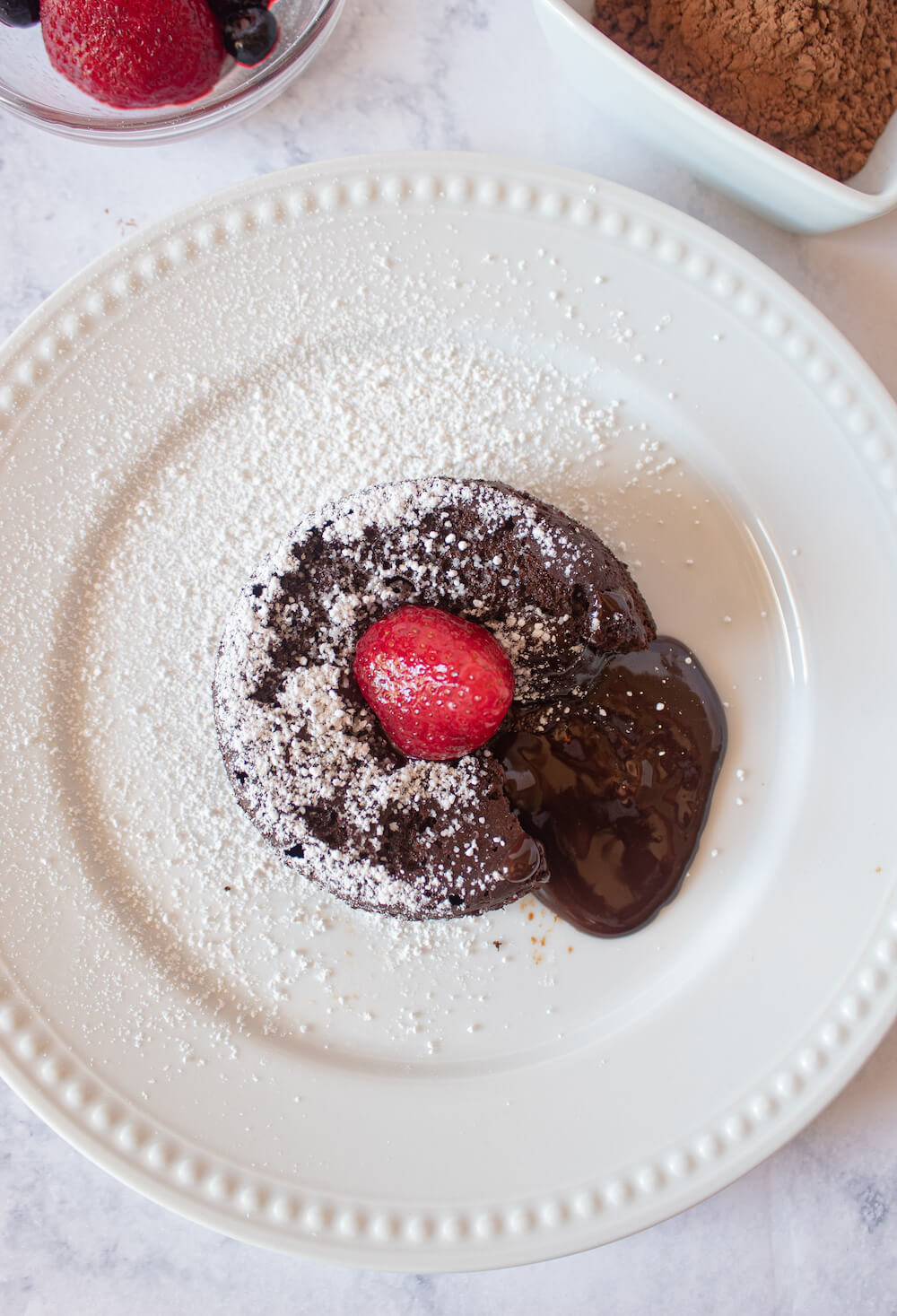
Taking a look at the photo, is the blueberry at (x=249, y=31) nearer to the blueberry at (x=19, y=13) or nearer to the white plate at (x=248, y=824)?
the white plate at (x=248, y=824)

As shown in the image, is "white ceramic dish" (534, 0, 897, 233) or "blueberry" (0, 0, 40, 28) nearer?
"white ceramic dish" (534, 0, 897, 233)

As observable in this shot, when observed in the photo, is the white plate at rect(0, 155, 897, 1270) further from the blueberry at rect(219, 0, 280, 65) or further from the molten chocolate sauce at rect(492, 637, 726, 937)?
the blueberry at rect(219, 0, 280, 65)

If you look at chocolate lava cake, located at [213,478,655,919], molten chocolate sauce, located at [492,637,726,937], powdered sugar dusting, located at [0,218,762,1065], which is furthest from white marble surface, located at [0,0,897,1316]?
chocolate lava cake, located at [213,478,655,919]

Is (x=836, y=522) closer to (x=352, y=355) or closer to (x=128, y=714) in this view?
(x=352, y=355)

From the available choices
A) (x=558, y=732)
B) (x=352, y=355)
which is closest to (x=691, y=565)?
(x=558, y=732)

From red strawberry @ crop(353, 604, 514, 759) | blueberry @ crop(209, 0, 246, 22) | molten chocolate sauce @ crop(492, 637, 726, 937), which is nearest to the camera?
red strawberry @ crop(353, 604, 514, 759)

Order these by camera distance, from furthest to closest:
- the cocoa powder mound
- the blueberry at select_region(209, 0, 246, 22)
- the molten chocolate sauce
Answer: the molten chocolate sauce
the blueberry at select_region(209, 0, 246, 22)
the cocoa powder mound
